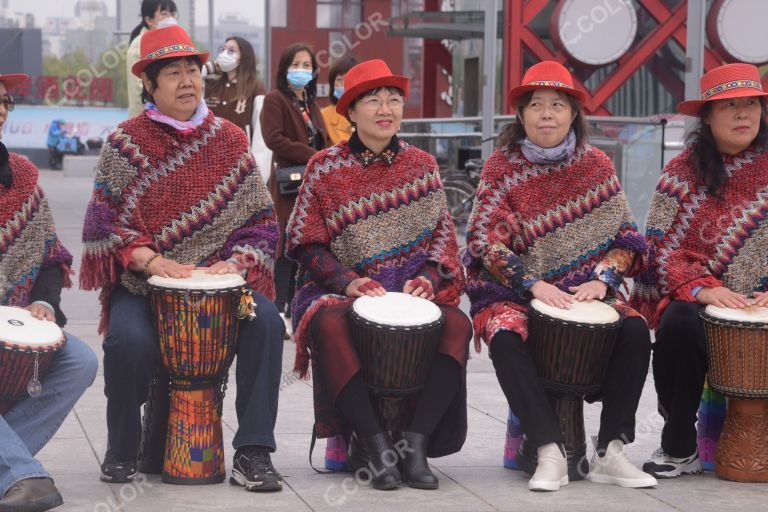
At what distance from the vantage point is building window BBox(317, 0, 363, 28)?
122ft

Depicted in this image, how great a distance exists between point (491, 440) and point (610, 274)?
1.05 m

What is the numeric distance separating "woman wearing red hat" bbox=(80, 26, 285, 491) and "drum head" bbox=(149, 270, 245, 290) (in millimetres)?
61

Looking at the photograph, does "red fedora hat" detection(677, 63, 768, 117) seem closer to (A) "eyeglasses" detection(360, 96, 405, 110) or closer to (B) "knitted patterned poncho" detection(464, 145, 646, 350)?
(B) "knitted patterned poncho" detection(464, 145, 646, 350)

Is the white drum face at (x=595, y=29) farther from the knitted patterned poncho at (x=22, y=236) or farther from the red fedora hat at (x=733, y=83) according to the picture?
the knitted patterned poncho at (x=22, y=236)

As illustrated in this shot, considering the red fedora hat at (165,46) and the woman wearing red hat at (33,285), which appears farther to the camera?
the red fedora hat at (165,46)

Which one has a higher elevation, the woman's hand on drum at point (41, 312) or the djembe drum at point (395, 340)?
the woman's hand on drum at point (41, 312)

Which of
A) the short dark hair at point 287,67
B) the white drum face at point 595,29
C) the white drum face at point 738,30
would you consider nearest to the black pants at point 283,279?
the short dark hair at point 287,67

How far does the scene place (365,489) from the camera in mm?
4820

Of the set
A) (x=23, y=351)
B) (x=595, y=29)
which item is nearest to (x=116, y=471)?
(x=23, y=351)

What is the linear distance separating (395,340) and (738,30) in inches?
506

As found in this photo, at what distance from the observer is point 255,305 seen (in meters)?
4.85

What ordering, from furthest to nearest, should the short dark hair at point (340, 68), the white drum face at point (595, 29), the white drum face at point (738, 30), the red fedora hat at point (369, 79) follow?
the white drum face at point (595, 29) → the white drum face at point (738, 30) → the short dark hair at point (340, 68) → the red fedora hat at point (369, 79)

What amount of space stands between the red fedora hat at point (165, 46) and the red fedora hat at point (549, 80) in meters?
1.24

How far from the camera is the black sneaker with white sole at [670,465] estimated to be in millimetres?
5092
